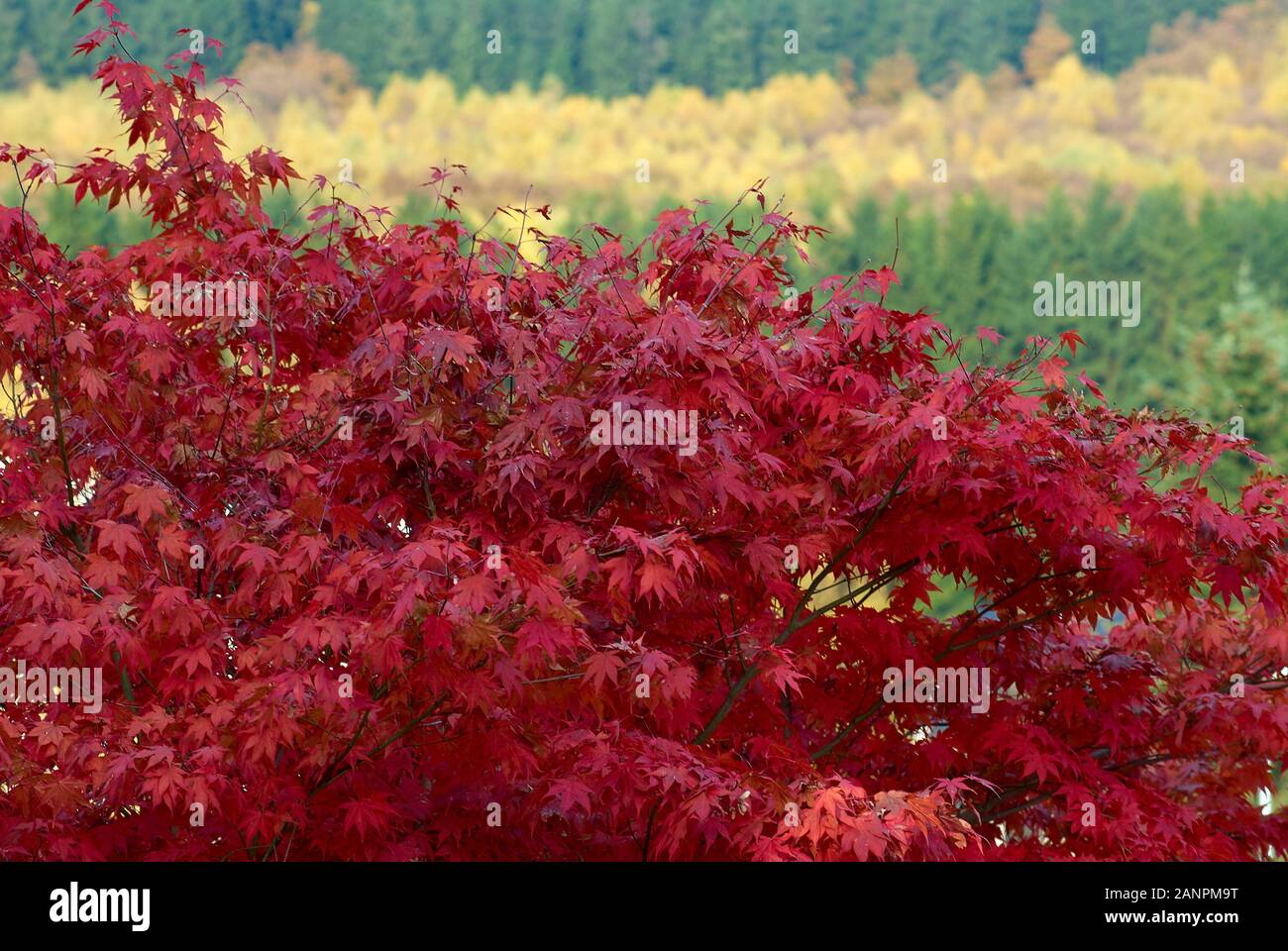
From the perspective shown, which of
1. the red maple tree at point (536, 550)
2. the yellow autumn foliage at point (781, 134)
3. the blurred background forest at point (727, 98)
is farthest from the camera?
the blurred background forest at point (727, 98)

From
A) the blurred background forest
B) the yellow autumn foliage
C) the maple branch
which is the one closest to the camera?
the maple branch

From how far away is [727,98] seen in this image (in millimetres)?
40094

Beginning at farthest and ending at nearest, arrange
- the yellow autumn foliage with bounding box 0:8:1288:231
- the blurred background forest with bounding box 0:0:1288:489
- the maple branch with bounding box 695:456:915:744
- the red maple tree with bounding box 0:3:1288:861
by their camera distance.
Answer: the blurred background forest with bounding box 0:0:1288:489
the yellow autumn foliage with bounding box 0:8:1288:231
the maple branch with bounding box 695:456:915:744
the red maple tree with bounding box 0:3:1288:861

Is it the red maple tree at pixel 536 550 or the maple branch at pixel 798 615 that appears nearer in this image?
the red maple tree at pixel 536 550

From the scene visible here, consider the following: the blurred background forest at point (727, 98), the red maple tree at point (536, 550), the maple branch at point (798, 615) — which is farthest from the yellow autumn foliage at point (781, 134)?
the maple branch at point (798, 615)

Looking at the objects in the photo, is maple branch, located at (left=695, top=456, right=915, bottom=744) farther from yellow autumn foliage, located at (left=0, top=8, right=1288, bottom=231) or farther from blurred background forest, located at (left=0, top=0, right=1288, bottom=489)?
yellow autumn foliage, located at (left=0, top=8, right=1288, bottom=231)

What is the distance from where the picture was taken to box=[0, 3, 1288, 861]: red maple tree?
390 cm

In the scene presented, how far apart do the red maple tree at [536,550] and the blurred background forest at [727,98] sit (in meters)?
28.0

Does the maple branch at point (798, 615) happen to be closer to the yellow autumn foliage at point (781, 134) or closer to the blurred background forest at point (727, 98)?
the blurred background forest at point (727, 98)

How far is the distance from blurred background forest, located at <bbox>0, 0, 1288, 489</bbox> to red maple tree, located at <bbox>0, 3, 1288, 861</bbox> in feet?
91.9

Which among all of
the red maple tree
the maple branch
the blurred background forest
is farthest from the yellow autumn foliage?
the maple branch

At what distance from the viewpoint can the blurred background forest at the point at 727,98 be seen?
124 ft

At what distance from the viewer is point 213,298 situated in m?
4.79
